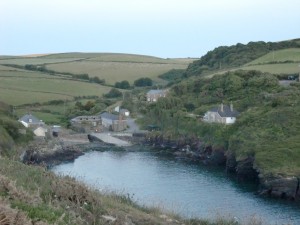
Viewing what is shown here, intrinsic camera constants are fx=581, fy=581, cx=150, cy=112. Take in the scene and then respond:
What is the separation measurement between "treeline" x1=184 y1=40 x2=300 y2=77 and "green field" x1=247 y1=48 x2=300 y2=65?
10.5 ft

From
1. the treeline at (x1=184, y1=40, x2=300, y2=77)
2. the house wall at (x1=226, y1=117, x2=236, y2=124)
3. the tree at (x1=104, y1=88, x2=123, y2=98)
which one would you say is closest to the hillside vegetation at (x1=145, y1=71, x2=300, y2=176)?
the house wall at (x1=226, y1=117, x2=236, y2=124)

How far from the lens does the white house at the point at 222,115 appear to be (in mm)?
53156

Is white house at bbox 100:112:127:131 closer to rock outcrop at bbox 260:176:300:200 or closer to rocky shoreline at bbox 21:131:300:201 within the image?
rocky shoreline at bbox 21:131:300:201

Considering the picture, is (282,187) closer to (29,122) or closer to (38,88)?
(29,122)

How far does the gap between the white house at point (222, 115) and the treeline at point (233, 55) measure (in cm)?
2821

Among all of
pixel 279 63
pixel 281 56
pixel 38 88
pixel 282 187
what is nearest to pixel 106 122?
pixel 38 88

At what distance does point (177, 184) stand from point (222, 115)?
19.2 metres

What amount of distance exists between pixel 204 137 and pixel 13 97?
29.7 meters

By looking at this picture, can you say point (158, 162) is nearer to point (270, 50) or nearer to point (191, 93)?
point (191, 93)

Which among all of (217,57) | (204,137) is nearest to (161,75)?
(217,57)

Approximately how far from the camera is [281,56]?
77188 mm

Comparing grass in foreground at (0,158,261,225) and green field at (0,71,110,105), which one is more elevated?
grass in foreground at (0,158,261,225)

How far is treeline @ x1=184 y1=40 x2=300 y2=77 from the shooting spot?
8538cm

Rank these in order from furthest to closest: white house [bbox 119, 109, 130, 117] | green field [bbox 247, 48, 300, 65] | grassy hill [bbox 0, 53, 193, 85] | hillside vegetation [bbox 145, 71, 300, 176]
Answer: grassy hill [bbox 0, 53, 193, 85] → green field [bbox 247, 48, 300, 65] → white house [bbox 119, 109, 130, 117] → hillside vegetation [bbox 145, 71, 300, 176]
